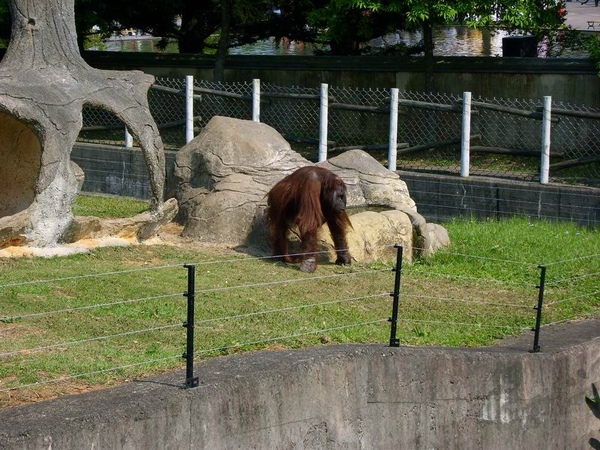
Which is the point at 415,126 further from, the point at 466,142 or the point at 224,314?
the point at 224,314

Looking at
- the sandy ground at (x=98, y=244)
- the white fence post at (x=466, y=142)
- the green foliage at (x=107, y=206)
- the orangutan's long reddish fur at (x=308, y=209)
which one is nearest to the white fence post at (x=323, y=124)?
the white fence post at (x=466, y=142)

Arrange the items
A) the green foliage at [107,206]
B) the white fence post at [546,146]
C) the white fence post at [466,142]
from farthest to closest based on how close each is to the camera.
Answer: the white fence post at [466,142]
the white fence post at [546,146]
the green foliage at [107,206]

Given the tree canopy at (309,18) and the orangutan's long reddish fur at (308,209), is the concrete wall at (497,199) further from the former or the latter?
the orangutan's long reddish fur at (308,209)

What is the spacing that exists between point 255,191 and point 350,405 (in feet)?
17.6

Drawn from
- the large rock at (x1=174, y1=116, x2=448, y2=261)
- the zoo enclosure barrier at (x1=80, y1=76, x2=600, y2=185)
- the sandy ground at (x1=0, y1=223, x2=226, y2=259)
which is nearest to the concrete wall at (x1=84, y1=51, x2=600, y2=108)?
the zoo enclosure barrier at (x1=80, y1=76, x2=600, y2=185)

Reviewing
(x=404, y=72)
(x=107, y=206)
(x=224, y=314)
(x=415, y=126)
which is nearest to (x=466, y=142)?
(x=415, y=126)

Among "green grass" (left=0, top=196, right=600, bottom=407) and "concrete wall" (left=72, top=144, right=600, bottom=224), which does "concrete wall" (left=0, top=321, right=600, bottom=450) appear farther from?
"concrete wall" (left=72, top=144, right=600, bottom=224)

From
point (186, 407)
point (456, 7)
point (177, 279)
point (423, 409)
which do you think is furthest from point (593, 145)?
point (186, 407)

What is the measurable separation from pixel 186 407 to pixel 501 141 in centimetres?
1096

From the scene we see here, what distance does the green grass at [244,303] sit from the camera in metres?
7.45

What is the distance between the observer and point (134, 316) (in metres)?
8.70

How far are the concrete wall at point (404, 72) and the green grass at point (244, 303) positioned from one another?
4675mm

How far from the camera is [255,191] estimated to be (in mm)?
12570

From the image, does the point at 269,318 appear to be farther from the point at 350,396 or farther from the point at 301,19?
the point at 301,19
